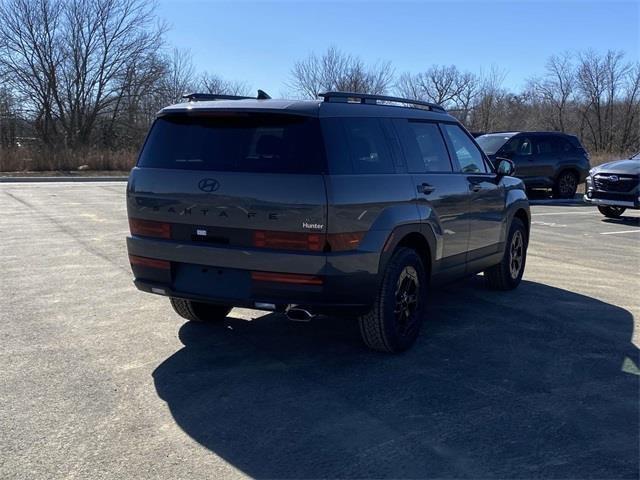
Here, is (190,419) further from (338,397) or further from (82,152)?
(82,152)

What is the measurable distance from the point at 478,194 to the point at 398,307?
1813mm

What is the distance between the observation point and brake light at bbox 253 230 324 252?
4316 mm

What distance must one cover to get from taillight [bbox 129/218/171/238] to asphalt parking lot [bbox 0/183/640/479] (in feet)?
3.06

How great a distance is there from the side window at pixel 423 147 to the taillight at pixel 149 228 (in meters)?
1.96

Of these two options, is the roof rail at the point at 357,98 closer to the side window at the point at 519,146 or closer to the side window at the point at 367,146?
the side window at the point at 367,146

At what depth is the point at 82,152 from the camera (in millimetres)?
32812

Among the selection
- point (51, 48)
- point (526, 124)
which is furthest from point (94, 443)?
point (526, 124)

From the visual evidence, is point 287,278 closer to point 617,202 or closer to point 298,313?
point 298,313

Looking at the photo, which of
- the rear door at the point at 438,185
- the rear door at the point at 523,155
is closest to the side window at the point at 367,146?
the rear door at the point at 438,185

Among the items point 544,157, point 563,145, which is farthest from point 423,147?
point 563,145

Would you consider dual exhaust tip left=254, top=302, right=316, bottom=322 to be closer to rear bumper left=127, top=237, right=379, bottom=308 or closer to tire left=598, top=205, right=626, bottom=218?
rear bumper left=127, top=237, right=379, bottom=308

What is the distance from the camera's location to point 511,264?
732 centimetres

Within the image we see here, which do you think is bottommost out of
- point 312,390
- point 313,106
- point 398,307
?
point 312,390

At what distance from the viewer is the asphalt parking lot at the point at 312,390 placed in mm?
3400
